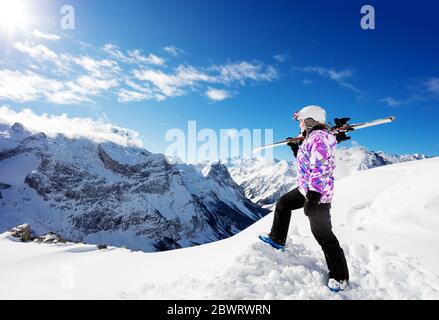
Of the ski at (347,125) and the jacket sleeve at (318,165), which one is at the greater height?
the ski at (347,125)

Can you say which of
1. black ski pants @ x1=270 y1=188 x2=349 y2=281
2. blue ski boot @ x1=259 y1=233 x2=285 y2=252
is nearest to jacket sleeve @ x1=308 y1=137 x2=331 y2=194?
black ski pants @ x1=270 y1=188 x2=349 y2=281

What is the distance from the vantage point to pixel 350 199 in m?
11.2

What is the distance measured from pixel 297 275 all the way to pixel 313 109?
2864 millimetres

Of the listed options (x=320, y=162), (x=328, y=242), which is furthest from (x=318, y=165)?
(x=328, y=242)

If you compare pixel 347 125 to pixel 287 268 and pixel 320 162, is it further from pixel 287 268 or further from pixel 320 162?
pixel 287 268

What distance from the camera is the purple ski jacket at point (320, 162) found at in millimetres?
5688

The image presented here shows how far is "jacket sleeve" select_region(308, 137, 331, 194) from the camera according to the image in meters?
5.68

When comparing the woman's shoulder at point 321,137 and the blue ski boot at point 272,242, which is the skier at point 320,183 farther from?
the blue ski boot at point 272,242

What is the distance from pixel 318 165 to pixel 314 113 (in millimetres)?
1046

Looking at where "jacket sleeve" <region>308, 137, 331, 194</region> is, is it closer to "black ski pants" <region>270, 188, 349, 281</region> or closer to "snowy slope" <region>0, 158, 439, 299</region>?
"black ski pants" <region>270, 188, 349, 281</region>

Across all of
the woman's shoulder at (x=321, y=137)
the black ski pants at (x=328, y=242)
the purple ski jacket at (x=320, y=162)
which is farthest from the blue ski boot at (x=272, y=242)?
the woman's shoulder at (x=321, y=137)

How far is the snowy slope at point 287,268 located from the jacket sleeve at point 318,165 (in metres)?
1.43
